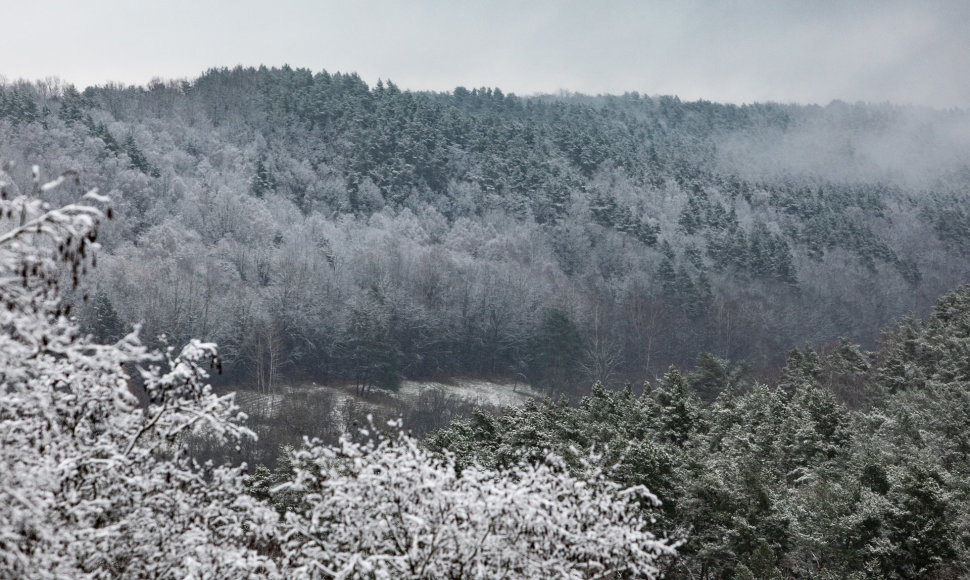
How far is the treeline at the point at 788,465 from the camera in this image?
23509 mm

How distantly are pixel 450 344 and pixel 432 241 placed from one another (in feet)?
124

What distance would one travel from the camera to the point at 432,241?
13950 centimetres

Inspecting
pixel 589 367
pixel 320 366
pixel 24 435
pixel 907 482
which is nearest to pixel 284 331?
pixel 320 366

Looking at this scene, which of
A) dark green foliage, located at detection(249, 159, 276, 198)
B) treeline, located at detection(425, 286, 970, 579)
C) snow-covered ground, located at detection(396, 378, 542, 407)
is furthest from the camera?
dark green foliage, located at detection(249, 159, 276, 198)

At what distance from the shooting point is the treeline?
23509 mm

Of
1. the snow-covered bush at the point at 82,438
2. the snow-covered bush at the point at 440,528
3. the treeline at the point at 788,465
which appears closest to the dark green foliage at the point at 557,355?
the treeline at the point at 788,465

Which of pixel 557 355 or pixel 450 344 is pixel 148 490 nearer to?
pixel 557 355

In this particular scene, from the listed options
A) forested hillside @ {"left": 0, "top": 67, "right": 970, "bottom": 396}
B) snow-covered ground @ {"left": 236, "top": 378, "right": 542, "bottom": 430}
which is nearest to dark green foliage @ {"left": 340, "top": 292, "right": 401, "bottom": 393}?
forested hillside @ {"left": 0, "top": 67, "right": 970, "bottom": 396}

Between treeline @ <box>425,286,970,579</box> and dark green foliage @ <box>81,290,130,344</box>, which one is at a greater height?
treeline @ <box>425,286,970,579</box>

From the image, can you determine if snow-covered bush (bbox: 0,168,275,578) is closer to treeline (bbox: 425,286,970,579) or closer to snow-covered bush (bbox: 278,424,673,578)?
snow-covered bush (bbox: 278,424,673,578)

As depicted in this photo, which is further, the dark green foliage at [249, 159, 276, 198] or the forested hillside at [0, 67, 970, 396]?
the dark green foliage at [249, 159, 276, 198]

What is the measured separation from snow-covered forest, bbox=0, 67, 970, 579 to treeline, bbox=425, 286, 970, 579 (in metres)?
0.16

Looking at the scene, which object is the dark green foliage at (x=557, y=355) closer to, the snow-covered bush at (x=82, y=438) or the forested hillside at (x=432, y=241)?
the forested hillside at (x=432, y=241)

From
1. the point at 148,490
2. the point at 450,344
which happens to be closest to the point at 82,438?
the point at 148,490
